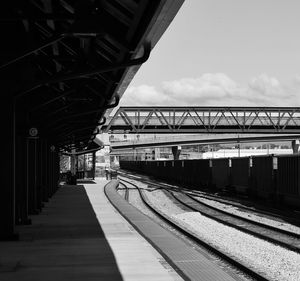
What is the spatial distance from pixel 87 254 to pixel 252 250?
14.4ft

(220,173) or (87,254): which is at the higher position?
(220,173)

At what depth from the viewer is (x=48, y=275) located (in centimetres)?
771

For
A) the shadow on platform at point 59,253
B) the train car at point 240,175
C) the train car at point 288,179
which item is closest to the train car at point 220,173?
the train car at point 240,175

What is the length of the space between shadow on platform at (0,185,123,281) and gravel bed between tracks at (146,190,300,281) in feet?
8.40

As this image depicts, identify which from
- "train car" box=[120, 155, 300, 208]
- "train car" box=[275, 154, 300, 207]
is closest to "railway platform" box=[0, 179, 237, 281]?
"train car" box=[275, 154, 300, 207]

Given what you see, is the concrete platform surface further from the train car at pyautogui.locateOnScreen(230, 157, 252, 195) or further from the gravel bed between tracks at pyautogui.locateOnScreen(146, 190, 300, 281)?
the train car at pyautogui.locateOnScreen(230, 157, 252, 195)

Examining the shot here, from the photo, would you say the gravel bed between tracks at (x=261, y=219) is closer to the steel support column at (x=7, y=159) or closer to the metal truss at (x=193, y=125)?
the steel support column at (x=7, y=159)

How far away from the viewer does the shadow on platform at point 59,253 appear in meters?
7.79

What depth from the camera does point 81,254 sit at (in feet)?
31.2

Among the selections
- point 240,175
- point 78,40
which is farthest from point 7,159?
point 240,175

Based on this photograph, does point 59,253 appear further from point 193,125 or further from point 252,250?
point 193,125

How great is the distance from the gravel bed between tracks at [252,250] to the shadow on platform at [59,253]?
8.40 ft

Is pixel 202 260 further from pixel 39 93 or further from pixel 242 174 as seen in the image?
pixel 242 174

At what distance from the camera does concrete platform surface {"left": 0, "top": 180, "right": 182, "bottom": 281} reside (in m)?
7.75
